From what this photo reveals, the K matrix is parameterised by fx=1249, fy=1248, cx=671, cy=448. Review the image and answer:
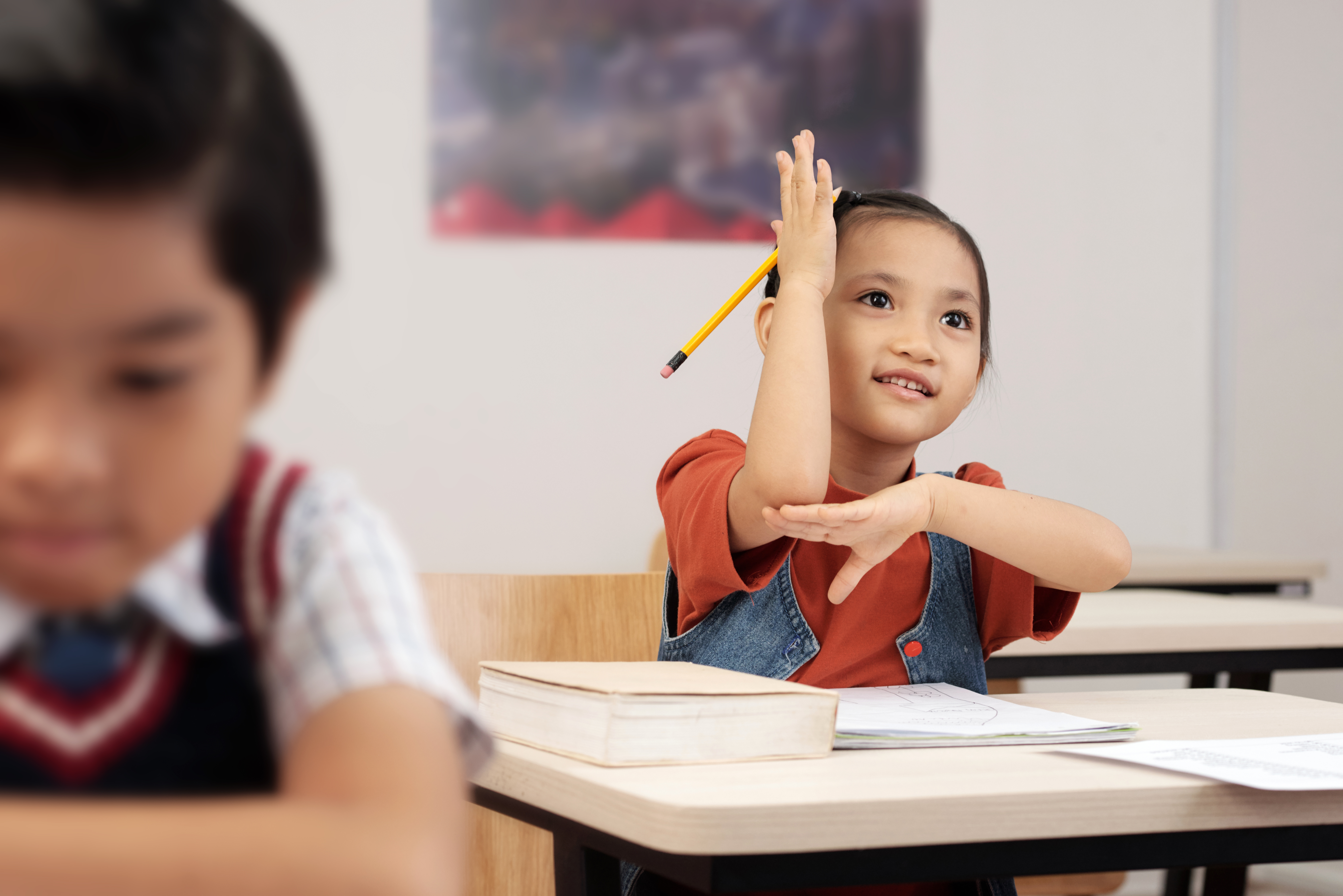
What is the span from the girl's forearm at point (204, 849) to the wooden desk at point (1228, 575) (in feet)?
6.45

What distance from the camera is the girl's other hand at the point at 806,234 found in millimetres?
850

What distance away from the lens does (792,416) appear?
844 millimetres

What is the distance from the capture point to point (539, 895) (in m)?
1.15

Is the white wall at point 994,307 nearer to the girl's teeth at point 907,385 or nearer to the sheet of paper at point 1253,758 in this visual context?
the girl's teeth at point 907,385

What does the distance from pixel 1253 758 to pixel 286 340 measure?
0.66 metres

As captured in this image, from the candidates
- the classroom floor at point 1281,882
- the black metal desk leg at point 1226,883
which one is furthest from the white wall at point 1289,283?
the black metal desk leg at point 1226,883

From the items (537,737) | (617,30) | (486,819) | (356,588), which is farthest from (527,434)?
(356,588)

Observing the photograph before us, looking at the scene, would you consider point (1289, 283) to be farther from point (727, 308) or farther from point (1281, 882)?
point (727, 308)

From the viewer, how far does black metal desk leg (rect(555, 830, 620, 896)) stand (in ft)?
2.11

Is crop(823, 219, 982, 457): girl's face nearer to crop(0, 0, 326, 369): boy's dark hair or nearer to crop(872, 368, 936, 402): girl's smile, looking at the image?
crop(872, 368, 936, 402): girl's smile

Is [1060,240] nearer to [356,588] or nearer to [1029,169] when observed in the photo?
[1029,169]

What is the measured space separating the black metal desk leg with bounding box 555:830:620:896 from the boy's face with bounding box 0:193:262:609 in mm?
477

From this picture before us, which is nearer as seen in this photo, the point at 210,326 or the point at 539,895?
the point at 210,326

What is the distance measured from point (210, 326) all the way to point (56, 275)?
24 mm
